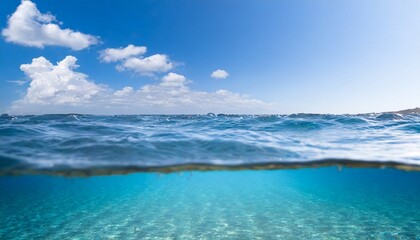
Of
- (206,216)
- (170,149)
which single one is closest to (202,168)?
(170,149)

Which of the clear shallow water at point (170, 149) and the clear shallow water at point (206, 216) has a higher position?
the clear shallow water at point (170, 149)

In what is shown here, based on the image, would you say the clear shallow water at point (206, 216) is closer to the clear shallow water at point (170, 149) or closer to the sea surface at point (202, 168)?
the sea surface at point (202, 168)

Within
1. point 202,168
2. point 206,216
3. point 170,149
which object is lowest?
point 206,216

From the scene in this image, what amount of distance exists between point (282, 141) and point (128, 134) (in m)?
6.69

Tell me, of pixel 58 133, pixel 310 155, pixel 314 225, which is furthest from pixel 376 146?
pixel 58 133

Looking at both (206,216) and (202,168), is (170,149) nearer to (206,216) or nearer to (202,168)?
(202,168)

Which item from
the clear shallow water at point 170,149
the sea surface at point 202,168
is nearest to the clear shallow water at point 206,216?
the sea surface at point 202,168

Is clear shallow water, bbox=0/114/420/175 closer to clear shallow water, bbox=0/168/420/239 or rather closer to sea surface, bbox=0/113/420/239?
sea surface, bbox=0/113/420/239

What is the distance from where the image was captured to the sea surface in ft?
28.7

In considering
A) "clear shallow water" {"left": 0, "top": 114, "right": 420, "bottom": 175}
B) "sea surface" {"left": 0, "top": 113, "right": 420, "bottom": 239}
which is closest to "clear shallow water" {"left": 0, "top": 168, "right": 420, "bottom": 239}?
"sea surface" {"left": 0, "top": 113, "right": 420, "bottom": 239}

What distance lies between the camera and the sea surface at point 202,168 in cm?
875

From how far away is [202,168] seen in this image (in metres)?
9.72

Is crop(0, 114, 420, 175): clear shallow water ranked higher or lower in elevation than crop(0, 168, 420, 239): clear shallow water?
higher

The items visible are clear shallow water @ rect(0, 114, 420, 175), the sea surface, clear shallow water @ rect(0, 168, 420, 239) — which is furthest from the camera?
clear shallow water @ rect(0, 168, 420, 239)
